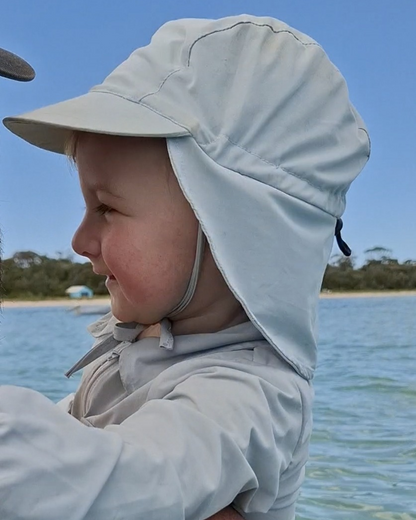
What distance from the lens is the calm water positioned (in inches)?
160

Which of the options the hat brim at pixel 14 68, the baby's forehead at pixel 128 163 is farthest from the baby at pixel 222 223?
the hat brim at pixel 14 68

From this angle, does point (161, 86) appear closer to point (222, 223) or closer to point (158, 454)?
point (222, 223)

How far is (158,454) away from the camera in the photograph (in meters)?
0.85

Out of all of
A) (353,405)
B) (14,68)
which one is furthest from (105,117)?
(353,405)

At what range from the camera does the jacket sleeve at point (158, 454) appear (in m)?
0.76

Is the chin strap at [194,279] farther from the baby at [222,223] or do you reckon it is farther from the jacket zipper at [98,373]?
the jacket zipper at [98,373]

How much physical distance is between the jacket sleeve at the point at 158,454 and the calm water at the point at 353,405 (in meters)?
0.11

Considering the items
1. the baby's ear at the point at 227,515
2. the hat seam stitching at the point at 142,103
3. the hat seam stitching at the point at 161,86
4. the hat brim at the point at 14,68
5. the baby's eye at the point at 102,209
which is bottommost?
the baby's ear at the point at 227,515

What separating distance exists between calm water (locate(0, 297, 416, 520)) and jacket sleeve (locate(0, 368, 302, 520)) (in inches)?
4.3

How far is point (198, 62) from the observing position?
1.15 metres

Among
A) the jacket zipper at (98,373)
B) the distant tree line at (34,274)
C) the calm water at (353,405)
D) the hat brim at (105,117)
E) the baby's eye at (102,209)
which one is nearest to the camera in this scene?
the distant tree line at (34,274)

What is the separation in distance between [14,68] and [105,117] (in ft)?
1.03

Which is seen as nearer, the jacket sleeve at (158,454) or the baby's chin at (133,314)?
the jacket sleeve at (158,454)

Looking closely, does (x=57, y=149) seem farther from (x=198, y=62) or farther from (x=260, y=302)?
(x=260, y=302)
